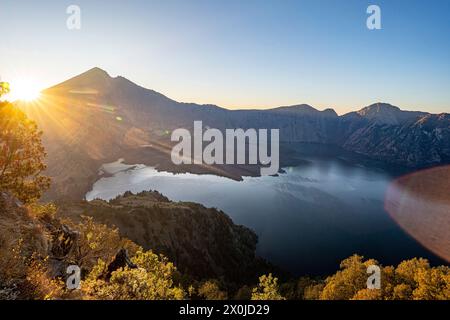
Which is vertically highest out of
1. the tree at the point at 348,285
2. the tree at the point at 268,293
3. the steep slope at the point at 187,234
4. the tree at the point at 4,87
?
the tree at the point at 4,87

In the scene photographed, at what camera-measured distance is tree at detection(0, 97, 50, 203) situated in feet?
109

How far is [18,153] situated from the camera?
36.2 meters

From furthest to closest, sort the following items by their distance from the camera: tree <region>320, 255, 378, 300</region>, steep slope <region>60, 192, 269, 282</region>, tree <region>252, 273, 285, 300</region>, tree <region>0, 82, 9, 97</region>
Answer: steep slope <region>60, 192, 269, 282</region>
tree <region>320, 255, 378, 300</region>
tree <region>252, 273, 285, 300</region>
tree <region>0, 82, 9, 97</region>

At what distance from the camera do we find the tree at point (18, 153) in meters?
33.3

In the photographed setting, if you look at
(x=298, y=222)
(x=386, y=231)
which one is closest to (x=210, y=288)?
(x=298, y=222)

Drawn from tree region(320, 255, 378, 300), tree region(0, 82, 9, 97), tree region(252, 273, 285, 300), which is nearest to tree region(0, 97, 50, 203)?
tree region(0, 82, 9, 97)

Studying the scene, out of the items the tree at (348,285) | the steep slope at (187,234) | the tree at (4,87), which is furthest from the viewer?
the steep slope at (187,234)

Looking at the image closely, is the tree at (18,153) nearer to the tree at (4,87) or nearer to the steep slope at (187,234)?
the tree at (4,87)

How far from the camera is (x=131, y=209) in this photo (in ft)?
470

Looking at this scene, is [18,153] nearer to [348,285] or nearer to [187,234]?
[348,285]

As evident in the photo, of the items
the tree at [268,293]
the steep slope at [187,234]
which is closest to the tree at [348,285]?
the tree at [268,293]

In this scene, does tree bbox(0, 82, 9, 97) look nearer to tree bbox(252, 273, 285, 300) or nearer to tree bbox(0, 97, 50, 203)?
tree bbox(0, 97, 50, 203)

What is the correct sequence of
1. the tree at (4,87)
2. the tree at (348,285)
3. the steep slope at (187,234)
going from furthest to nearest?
the steep slope at (187,234) < the tree at (348,285) < the tree at (4,87)
